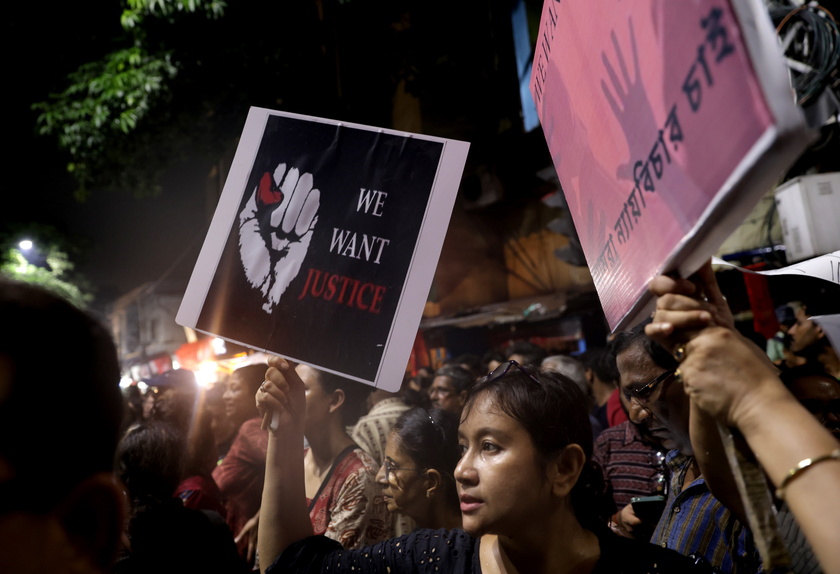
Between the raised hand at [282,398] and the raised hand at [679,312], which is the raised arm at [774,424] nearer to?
the raised hand at [679,312]

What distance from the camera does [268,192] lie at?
96.8 inches

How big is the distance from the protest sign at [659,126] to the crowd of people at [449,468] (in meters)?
0.17

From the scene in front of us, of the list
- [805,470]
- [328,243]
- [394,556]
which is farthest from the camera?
[328,243]

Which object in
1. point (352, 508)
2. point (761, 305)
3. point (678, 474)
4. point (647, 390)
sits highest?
point (761, 305)

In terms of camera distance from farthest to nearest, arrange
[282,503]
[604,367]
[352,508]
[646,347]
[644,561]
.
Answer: [604,367], [352,508], [646,347], [282,503], [644,561]

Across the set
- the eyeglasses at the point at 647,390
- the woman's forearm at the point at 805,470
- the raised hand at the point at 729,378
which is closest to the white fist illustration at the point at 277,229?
the eyeglasses at the point at 647,390

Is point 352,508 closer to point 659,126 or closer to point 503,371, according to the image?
point 503,371

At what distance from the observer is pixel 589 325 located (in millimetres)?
13867

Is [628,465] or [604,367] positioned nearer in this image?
[628,465]

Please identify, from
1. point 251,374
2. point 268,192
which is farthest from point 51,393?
point 251,374

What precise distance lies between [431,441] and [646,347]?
3.86 ft

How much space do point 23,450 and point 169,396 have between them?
4684mm

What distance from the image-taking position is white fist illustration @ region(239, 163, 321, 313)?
237 cm

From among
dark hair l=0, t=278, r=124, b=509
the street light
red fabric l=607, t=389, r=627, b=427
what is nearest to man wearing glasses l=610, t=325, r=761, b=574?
dark hair l=0, t=278, r=124, b=509
